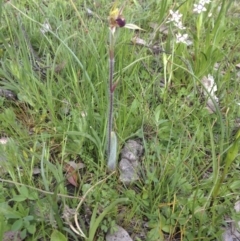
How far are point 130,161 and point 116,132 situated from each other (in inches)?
4.5

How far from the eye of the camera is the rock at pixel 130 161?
1.16 metres

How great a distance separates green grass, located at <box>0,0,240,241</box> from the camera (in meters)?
1.05

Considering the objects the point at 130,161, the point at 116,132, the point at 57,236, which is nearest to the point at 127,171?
the point at 130,161

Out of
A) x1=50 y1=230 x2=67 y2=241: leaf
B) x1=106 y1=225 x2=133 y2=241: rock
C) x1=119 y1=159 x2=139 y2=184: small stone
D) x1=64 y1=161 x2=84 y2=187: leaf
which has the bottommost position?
x1=106 y1=225 x2=133 y2=241: rock

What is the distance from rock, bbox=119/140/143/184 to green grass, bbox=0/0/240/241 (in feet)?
0.09

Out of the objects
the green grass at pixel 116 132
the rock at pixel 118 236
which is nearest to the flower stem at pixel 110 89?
the green grass at pixel 116 132

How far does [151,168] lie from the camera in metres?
1.20

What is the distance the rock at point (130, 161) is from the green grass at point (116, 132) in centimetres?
3

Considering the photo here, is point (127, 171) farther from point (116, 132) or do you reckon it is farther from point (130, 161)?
point (116, 132)

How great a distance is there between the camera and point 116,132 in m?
1.25

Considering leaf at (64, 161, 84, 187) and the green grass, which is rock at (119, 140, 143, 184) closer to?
the green grass

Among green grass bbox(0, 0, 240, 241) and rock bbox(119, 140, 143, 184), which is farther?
rock bbox(119, 140, 143, 184)

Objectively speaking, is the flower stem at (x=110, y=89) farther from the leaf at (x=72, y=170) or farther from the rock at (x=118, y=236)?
the rock at (x=118, y=236)

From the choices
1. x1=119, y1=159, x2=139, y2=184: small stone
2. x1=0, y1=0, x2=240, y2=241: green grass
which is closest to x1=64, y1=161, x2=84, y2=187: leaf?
x1=0, y1=0, x2=240, y2=241: green grass
